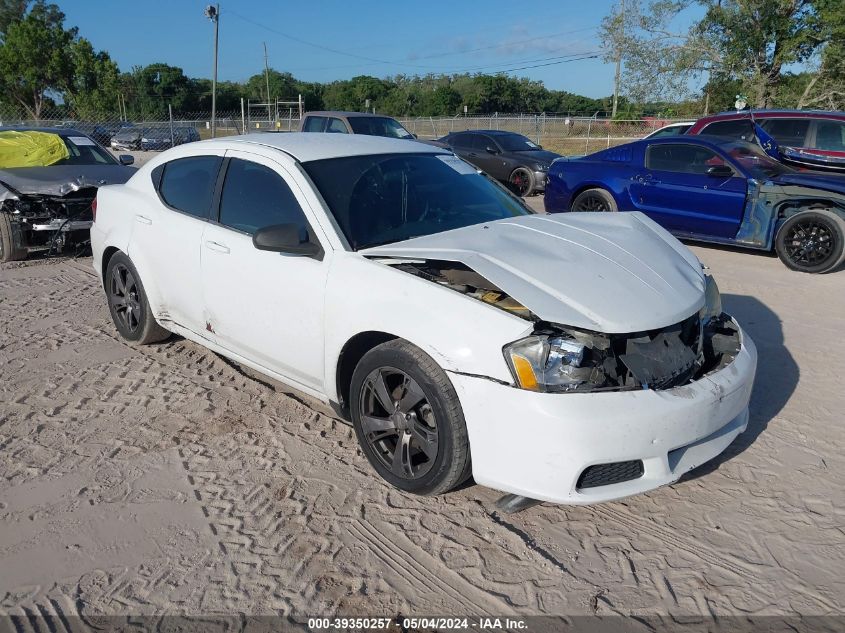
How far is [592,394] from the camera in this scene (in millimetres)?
2686

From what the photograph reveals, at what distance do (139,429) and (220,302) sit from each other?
0.88 meters

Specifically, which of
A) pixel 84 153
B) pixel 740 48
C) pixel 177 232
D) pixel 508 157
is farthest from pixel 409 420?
pixel 740 48

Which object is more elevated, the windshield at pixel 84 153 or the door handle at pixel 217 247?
the windshield at pixel 84 153

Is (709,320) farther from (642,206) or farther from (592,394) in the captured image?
(642,206)

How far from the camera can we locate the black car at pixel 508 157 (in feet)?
48.6

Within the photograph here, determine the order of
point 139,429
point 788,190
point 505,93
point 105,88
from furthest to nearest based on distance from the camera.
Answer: point 505,93
point 105,88
point 788,190
point 139,429

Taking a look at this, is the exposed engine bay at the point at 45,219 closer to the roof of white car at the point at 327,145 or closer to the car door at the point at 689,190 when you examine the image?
the roof of white car at the point at 327,145

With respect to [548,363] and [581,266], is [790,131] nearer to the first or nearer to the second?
[581,266]

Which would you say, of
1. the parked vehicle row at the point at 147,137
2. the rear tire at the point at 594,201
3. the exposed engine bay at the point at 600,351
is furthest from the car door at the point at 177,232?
the parked vehicle row at the point at 147,137

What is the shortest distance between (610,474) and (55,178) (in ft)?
26.1

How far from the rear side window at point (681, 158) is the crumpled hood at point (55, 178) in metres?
6.91

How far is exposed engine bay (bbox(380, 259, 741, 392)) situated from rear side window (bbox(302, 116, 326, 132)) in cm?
1191

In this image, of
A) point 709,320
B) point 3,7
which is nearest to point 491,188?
point 709,320

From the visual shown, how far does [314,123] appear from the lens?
48.0 feet
